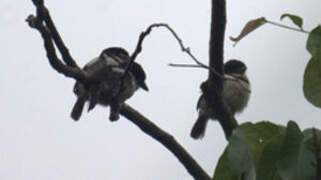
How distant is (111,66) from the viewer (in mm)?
5297

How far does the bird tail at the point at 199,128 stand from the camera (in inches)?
287

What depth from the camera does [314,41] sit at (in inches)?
49.8

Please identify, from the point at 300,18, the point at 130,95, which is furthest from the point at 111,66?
the point at 300,18

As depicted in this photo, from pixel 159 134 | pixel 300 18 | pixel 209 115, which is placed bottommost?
pixel 209 115

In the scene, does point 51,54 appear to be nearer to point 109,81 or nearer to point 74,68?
point 74,68

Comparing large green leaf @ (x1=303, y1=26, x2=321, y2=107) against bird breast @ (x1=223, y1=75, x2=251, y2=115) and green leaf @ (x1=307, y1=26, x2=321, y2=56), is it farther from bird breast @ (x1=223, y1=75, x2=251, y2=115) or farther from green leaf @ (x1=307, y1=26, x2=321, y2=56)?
bird breast @ (x1=223, y1=75, x2=251, y2=115)

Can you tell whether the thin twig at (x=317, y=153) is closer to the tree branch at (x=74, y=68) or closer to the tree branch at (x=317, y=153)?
the tree branch at (x=317, y=153)

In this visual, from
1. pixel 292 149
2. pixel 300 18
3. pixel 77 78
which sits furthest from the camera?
pixel 77 78

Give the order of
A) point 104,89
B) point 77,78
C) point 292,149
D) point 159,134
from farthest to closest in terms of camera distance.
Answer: point 104,89
point 77,78
point 159,134
point 292,149

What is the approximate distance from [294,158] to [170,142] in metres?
1.86

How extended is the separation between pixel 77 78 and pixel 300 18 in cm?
208

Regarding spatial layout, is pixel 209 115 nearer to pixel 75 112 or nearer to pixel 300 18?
pixel 75 112

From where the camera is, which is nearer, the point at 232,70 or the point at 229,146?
the point at 229,146

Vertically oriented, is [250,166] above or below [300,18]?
below
